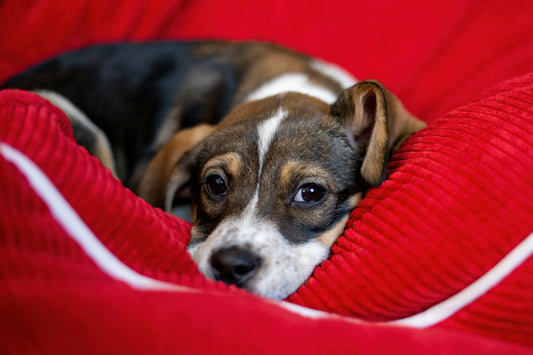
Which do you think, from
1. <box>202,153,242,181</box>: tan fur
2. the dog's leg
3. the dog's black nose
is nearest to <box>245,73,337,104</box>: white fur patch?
<box>202,153,242,181</box>: tan fur

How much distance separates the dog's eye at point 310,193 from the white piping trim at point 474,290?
30.3 inches

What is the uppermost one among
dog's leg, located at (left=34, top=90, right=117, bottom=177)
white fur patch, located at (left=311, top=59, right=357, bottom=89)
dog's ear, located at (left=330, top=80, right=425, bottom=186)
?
dog's ear, located at (left=330, top=80, right=425, bottom=186)

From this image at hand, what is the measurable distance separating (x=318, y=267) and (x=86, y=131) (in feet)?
6.59

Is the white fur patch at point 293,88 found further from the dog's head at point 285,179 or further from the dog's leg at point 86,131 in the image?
the dog's leg at point 86,131

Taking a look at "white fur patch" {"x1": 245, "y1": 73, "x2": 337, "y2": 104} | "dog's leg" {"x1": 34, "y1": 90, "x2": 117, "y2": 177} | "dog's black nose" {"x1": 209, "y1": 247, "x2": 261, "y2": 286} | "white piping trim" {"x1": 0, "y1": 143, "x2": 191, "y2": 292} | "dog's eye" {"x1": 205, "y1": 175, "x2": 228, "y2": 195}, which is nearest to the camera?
"white piping trim" {"x1": 0, "y1": 143, "x2": 191, "y2": 292}

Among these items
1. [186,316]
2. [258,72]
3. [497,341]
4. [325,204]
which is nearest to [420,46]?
[258,72]

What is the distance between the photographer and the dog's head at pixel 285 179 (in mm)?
2053

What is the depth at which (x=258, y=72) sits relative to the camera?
3500 millimetres

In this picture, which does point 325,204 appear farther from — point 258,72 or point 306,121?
point 258,72

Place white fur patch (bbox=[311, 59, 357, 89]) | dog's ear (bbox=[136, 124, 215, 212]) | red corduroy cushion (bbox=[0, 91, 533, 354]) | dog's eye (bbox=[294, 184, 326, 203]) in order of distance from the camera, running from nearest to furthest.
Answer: red corduroy cushion (bbox=[0, 91, 533, 354]) → dog's eye (bbox=[294, 184, 326, 203]) → dog's ear (bbox=[136, 124, 215, 212]) → white fur patch (bbox=[311, 59, 357, 89])

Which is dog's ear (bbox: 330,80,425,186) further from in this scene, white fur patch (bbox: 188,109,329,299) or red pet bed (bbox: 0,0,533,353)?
white fur patch (bbox: 188,109,329,299)

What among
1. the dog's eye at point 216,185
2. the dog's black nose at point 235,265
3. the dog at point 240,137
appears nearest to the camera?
the dog's black nose at point 235,265

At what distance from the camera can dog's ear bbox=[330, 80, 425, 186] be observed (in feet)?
7.13

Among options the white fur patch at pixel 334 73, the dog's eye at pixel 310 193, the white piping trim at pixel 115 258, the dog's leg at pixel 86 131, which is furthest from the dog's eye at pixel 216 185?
the white fur patch at pixel 334 73
